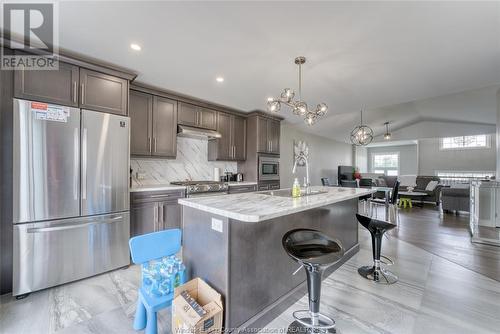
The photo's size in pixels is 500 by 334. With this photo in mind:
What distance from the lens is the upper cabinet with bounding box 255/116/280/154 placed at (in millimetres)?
4559

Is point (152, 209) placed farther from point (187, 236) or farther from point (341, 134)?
point (341, 134)

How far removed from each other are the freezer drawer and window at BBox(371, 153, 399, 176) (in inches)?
527

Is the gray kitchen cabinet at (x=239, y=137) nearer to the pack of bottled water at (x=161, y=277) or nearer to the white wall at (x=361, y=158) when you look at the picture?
the pack of bottled water at (x=161, y=277)

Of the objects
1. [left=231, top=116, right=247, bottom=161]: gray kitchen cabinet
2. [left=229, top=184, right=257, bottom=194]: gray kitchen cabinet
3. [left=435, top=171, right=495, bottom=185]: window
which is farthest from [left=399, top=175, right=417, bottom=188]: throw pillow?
[left=231, top=116, right=247, bottom=161]: gray kitchen cabinet

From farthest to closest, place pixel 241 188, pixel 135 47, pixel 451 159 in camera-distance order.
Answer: pixel 451 159 < pixel 241 188 < pixel 135 47

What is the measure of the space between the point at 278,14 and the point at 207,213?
1.71m

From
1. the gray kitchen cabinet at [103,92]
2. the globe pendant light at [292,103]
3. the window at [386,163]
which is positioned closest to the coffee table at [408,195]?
the window at [386,163]

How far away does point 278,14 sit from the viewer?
1704 millimetres

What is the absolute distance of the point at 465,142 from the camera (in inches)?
356

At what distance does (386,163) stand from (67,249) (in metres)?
14.1

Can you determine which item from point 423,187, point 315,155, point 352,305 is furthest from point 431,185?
point 352,305

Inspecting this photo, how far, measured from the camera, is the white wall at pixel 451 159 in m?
8.48

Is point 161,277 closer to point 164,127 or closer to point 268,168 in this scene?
point 164,127

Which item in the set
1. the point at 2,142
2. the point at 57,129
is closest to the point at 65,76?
the point at 57,129
